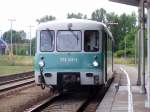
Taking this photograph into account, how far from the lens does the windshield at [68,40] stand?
2016cm

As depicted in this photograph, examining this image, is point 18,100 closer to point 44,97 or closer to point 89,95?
point 44,97

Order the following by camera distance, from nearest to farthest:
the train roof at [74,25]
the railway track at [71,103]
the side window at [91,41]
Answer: the railway track at [71,103], the side window at [91,41], the train roof at [74,25]

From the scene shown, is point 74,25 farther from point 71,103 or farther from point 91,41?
point 71,103

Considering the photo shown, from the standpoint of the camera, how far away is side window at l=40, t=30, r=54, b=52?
66.7 feet

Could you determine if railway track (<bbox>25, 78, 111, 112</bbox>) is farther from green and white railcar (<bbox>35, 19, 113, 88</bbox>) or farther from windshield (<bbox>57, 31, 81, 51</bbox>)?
windshield (<bbox>57, 31, 81, 51</bbox>)

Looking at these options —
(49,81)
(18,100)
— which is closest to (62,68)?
(49,81)

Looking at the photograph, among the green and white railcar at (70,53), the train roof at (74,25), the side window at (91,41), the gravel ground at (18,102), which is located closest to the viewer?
the gravel ground at (18,102)

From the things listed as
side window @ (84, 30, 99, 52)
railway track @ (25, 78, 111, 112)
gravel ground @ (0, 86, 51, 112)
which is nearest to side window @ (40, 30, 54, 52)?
side window @ (84, 30, 99, 52)

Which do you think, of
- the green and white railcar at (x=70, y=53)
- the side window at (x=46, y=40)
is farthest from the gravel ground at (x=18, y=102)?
the side window at (x=46, y=40)

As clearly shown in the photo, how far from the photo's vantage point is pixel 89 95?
23281mm

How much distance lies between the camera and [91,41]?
20297mm

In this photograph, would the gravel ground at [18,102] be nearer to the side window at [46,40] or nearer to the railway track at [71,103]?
the railway track at [71,103]

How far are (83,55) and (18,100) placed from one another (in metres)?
3.23

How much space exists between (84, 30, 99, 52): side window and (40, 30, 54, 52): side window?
1.22 metres
